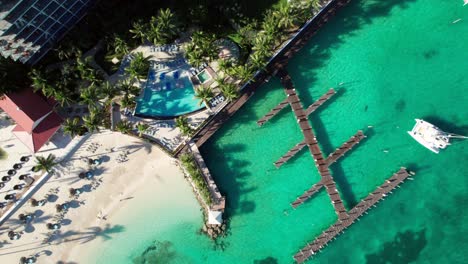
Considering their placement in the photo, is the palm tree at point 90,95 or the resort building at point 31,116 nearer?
the palm tree at point 90,95

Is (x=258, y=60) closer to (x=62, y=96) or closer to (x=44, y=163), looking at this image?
(x=62, y=96)

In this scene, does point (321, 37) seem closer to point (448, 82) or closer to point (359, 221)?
point (448, 82)

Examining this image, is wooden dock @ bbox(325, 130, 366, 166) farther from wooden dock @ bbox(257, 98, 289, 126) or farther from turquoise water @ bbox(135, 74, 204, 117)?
turquoise water @ bbox(135, 74, 204, 117)

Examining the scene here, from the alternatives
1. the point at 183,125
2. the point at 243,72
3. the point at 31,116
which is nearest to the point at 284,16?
the point at 243,72

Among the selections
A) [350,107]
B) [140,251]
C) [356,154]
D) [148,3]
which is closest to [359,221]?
[356,154]

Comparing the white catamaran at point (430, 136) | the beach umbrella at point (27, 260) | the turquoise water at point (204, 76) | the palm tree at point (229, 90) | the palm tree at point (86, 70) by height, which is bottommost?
the white catamaran at point (430, 136)

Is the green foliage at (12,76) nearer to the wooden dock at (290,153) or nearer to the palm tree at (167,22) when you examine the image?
the palm tree at (167,22)

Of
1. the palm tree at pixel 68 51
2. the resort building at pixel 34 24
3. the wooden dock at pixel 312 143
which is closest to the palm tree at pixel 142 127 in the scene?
the palm tree at pixel 68 51
